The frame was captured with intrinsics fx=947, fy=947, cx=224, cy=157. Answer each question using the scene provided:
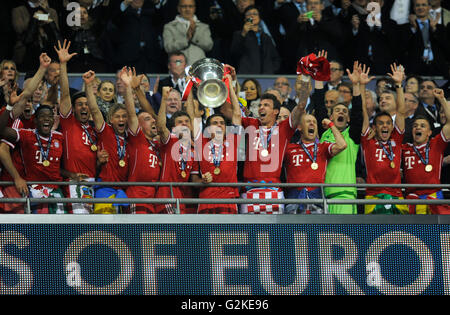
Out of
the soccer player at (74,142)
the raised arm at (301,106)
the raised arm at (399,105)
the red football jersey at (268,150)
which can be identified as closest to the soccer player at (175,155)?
the red football jersey at (268,150)

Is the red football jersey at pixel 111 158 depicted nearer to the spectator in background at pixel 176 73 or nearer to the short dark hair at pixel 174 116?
the short dark hair at pixel 174 116

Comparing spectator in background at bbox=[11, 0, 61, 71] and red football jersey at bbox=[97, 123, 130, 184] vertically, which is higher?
spectator in background at bbox=[11, 0, 61, 71]

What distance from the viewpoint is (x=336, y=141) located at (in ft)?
→ 34.2

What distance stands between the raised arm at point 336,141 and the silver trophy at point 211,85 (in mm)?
1186

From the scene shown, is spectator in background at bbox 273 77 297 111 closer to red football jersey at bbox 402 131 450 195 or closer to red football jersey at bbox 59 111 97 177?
red football jersey at bbox 402 131 450 195

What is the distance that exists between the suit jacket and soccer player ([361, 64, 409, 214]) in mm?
2997

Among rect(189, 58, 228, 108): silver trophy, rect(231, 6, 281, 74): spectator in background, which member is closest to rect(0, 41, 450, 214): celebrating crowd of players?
rect(189, 58, 228, 108): silver trophy

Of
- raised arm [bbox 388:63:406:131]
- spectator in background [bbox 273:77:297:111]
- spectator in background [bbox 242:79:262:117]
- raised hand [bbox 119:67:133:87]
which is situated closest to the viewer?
raised hand [bbox 119:67:133:87]

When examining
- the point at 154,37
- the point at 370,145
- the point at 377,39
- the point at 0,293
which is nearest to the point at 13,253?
the point at 0,293

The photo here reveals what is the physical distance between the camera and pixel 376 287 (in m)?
9.10

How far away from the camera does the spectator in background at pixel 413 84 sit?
12.5 m

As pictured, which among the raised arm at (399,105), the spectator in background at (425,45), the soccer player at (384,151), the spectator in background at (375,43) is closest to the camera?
the soccer player at (384,151)

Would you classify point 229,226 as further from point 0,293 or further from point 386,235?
point 0,293

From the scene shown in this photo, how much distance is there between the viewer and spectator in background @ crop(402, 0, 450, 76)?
1355cm
